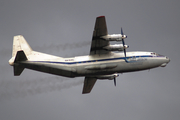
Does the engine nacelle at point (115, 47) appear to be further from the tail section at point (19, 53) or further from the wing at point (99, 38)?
the tail section at point (19, 53)

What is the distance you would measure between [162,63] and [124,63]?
5655 mm

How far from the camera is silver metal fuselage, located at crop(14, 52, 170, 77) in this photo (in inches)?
1532

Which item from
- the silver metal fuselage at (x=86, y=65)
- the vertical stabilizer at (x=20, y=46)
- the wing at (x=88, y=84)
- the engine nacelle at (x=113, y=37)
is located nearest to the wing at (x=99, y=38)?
the engine nacelle at (x=113, y=37)

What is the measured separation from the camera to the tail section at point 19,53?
125 ft

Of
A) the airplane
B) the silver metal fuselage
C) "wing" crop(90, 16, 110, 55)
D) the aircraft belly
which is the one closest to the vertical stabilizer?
the airplane

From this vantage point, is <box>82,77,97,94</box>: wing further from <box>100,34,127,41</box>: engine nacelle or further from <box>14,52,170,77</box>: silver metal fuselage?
<box>100,34,127,41</box>: engine nacelle

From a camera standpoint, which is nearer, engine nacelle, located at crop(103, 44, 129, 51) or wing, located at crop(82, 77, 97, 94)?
engine nacelle, located at crop(103, 44, 129, 51)

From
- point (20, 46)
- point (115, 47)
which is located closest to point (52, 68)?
point (20, 46)

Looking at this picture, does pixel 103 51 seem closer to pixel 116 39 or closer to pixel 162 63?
pixel 116 39

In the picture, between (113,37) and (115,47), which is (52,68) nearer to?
(115,47)

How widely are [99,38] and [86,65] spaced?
374cm

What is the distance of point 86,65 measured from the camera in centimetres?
3941

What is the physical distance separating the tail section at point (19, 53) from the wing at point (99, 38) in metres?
8.14

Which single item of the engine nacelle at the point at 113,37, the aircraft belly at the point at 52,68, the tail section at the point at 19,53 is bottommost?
the aircraft belly at the point at 52,68
